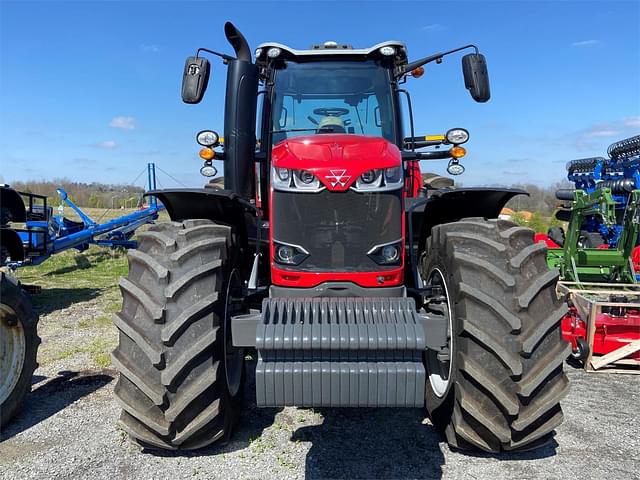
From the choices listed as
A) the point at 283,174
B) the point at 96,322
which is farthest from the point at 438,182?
the point at 96,322

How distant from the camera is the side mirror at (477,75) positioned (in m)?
3.65

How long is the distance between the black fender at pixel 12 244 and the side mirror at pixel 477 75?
5.91m

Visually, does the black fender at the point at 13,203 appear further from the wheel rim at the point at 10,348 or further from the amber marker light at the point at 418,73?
the amber marker light at the point at 418,73

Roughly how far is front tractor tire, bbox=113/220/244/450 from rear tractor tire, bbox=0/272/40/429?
134 cm

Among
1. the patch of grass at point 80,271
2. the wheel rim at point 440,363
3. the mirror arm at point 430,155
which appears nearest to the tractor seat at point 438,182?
the mirror arm at point 430,155

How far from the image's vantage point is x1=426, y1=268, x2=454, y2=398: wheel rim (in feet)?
9.75

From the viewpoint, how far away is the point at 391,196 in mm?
3162

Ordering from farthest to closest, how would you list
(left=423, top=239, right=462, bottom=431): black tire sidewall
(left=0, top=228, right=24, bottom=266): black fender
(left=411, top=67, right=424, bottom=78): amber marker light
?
1. (left=0, top=228, right=24, bottom=266): black fender
2. (left=411, top=67, right=424, bottom=78): amber marker light
3. (left=423, top=239, right=462, bottom=431): black tire sidewall

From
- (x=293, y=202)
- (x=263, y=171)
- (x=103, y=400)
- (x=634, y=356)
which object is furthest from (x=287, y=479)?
(x=634, y=356)

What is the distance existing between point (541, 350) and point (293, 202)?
1.68 metres

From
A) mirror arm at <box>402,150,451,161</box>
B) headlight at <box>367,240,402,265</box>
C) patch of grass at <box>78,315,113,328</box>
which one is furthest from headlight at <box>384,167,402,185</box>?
patch of grass at <box>78,315,113,328</box>

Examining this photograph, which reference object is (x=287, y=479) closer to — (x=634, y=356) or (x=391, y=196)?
(x=391, y=196)

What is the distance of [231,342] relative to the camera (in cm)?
312

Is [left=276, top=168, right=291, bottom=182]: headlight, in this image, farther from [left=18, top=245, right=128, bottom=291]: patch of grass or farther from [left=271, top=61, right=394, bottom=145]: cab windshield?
[left=18, top=245, right=128, bottom=291]: patch of grass
